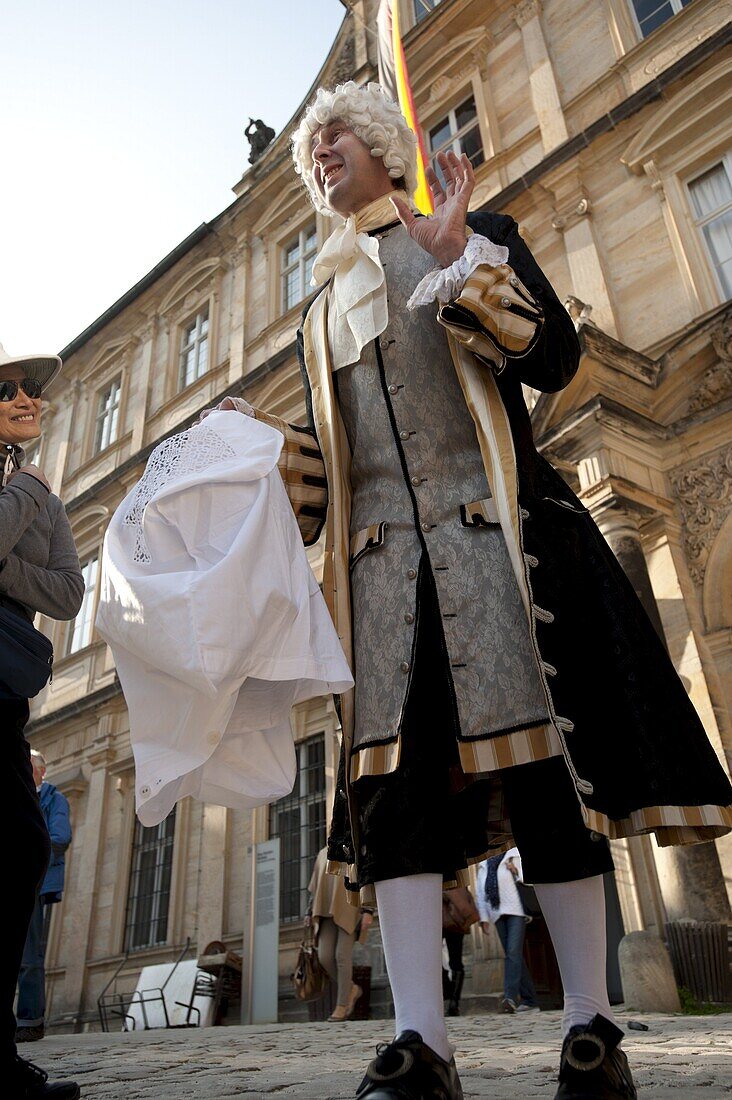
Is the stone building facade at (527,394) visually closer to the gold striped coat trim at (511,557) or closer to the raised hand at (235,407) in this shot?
the gold striped coat trim at (511,557)

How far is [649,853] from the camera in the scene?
6.68 m

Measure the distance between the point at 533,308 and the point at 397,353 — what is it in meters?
0.35

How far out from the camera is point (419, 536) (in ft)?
6.32

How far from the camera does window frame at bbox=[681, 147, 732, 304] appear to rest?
29.1ft

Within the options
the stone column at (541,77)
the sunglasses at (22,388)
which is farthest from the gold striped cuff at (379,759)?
the stone column at (541,77)

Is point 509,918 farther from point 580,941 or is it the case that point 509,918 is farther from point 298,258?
point 298,258

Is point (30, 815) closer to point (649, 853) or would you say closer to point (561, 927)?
point (561, 927)

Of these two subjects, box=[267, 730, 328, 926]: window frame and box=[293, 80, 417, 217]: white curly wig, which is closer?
box=[293, 80, 417, 217]: white curly wig

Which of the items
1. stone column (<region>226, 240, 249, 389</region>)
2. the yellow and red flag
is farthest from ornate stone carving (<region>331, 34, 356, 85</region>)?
the yellow and red flag

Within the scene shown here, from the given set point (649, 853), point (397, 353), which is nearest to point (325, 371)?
point (397, 353)

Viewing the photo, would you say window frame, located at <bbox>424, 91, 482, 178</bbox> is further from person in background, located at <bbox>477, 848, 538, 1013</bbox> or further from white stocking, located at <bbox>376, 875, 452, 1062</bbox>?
white stocking, located at <bbox>376, 875, 452, 1062</bbox>

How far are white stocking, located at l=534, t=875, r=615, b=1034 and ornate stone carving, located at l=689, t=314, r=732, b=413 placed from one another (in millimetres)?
6872

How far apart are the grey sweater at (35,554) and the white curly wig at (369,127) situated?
113cm

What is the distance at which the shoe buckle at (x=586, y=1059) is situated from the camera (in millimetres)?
1465
